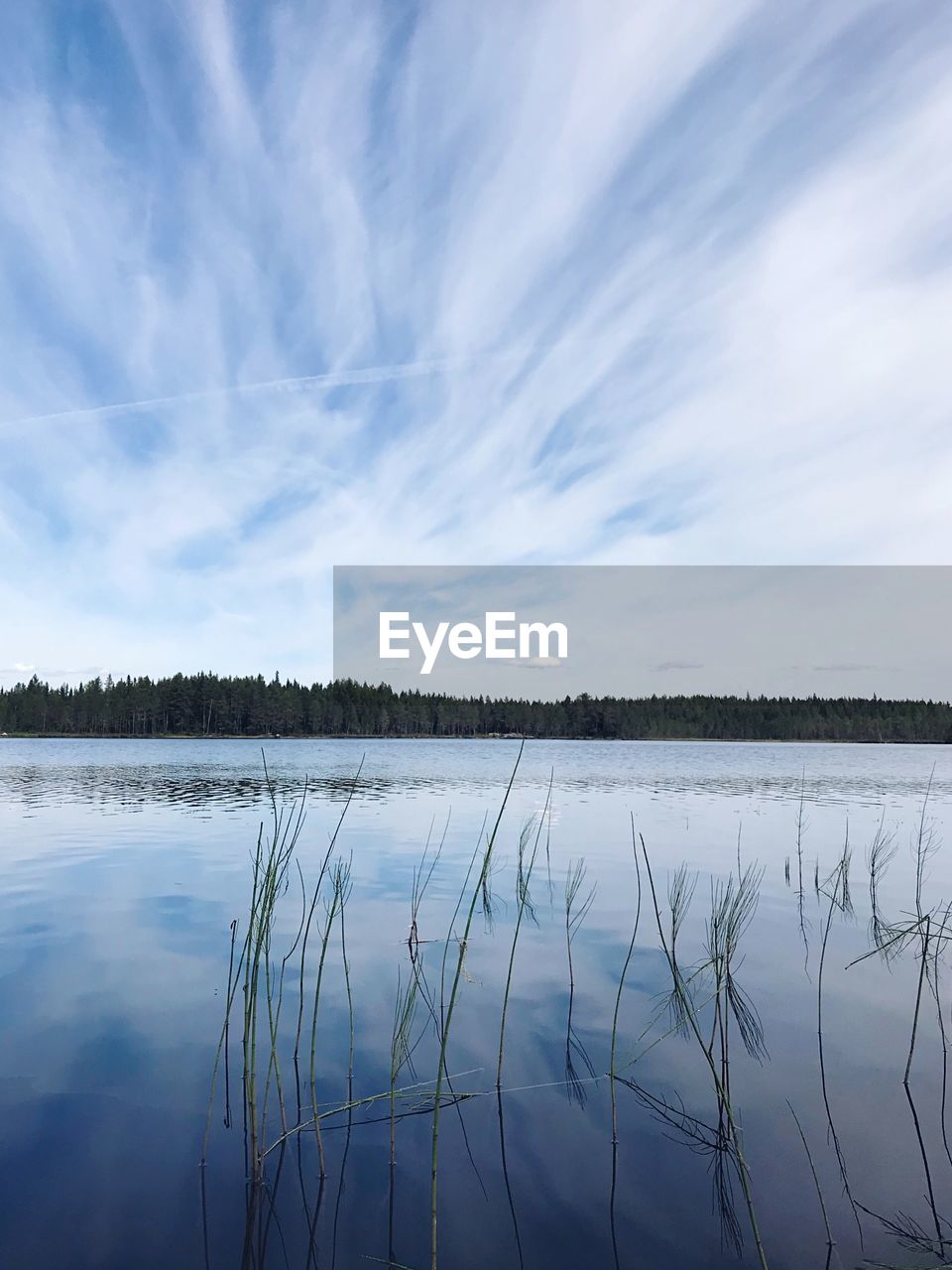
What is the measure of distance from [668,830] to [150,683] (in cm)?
12939

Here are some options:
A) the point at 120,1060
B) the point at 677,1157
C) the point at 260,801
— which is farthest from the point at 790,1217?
the point at 260,801

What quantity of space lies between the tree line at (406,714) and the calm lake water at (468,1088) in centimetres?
11922

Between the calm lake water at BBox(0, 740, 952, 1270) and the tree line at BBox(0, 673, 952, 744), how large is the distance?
391 feet

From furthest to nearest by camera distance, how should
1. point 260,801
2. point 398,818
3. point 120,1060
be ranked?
1. point 260,801
2. point 398,818
3. point 120,1060

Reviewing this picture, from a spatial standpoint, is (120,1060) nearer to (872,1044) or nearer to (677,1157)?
(677,1157)

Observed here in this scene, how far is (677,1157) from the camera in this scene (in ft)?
16.2

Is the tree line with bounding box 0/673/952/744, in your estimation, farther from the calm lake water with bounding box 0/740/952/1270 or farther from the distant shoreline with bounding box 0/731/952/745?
the calm lake water with bounding box 0/740/952/1270

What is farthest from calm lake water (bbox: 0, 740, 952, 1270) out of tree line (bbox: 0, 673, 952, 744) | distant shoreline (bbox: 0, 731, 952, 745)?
tree line (bbox: 0, 673, 952, 744)

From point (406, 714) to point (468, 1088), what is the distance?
14245 centimetres

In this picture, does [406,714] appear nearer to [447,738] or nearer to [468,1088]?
[447,738]

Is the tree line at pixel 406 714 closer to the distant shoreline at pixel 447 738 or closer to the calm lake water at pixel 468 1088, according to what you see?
the distant shoreline at pixel 447 738

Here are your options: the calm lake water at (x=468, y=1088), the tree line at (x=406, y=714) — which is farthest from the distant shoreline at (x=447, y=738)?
the calm lake water at (x=468, y=1088)

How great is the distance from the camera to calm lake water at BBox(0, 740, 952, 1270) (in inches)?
166

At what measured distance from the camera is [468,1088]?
582 centimetres
